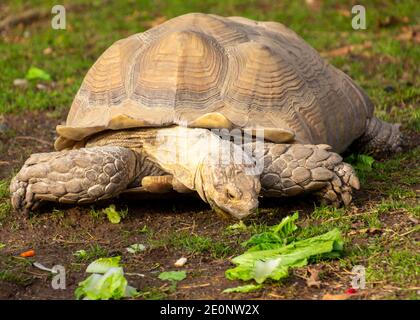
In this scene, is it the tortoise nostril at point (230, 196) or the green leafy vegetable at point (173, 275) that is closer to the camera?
the green leafy vegetable at point (173, 275)

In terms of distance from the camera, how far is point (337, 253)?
14.1 feet

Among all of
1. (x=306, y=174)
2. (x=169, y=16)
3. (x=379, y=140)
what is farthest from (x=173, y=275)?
(x=169, y=16)

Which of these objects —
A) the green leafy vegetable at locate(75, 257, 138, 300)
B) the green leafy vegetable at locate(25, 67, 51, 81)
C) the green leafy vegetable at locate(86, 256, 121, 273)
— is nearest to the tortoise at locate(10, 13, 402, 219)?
the green leafy vegetable at locate(86, 256, 121, 273)

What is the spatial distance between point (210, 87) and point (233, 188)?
2.76 feet

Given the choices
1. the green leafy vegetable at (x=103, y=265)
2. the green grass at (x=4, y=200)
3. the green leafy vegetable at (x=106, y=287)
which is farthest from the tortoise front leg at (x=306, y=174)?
the green grass at (x=4, y=200)

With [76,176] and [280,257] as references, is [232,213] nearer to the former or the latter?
[280,257]

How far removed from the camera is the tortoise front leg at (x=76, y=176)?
5012mm

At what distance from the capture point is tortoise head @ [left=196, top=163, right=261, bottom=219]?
15.3 feet

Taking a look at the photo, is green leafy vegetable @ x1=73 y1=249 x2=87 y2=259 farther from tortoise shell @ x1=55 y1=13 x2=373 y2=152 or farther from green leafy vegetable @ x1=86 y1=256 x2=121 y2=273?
tortoise shell @ x1=55 y1=13 x2=373 y2=152

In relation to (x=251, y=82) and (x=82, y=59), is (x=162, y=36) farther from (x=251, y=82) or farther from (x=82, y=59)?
(x=82, y=59)

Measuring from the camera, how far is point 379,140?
6301 mm

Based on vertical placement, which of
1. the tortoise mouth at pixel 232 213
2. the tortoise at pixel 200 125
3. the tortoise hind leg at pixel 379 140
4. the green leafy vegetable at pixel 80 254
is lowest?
the green leafy vegetable at pixel 80 254

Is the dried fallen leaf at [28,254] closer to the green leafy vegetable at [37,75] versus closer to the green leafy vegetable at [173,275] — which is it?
the green leafy vegetable at [173,275]

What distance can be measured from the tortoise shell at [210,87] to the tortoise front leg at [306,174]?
0.18 meters
